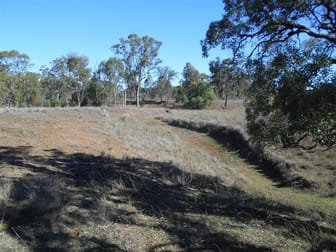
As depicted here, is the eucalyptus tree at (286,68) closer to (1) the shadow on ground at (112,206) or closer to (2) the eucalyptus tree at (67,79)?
(1) the shadow on ground at (112,206)

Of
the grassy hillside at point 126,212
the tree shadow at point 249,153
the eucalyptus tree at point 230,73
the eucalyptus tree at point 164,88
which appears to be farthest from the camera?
the eucalyptus tree at point 164,88

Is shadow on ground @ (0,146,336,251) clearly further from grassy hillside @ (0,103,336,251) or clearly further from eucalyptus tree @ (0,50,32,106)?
eucalyptus tree @ (0,50,32,106)

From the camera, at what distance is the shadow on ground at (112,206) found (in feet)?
15.8

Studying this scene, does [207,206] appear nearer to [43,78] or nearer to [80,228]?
[80,228]

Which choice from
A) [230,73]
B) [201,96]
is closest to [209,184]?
[230,73]

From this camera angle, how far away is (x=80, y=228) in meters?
5.05

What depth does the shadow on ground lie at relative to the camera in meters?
4.80

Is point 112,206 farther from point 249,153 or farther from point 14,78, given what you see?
point 14,78

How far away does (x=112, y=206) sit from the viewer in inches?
246

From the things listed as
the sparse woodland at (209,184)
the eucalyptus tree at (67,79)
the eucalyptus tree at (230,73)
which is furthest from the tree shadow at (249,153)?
the eucalyptus tree at (67,79)

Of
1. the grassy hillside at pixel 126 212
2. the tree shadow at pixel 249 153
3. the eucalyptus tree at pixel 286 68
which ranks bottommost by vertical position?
the tree shadow at pixel 249 153

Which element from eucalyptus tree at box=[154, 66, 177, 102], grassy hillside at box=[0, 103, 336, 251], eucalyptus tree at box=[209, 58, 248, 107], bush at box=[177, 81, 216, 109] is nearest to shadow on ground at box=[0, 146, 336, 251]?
grassy hillside at box=[0, 103, 336, 251]

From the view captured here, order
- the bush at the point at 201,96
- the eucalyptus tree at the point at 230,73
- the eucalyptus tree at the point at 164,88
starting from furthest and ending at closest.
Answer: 1. the eucalyptus tree at the point at 164,88
2. the bush at the point at 201,96
3. the eucalyptus tree at the point at 230,73

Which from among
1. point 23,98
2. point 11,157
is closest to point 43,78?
point 23,98
